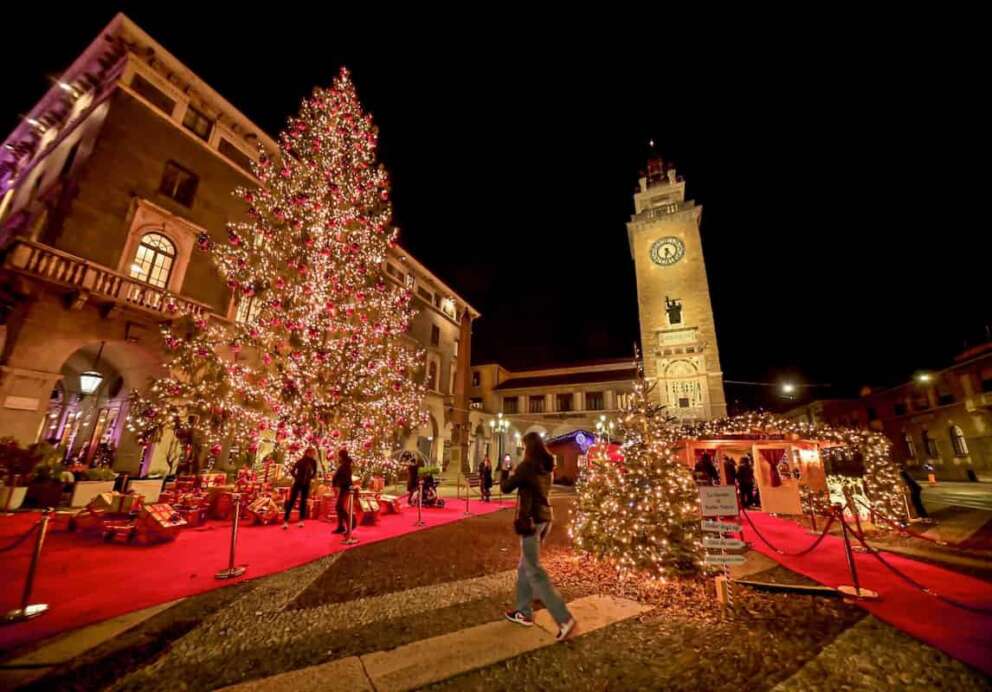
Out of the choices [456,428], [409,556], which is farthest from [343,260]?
[456,428]

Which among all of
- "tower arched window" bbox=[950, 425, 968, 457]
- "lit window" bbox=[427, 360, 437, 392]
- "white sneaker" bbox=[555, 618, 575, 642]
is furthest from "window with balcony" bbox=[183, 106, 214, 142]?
"tower arched window" bbox=[950, 425, 968, 457]

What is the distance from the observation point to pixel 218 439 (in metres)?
11.5

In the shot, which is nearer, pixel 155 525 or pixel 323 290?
pixel 155 525

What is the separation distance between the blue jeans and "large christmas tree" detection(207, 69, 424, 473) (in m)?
9.14

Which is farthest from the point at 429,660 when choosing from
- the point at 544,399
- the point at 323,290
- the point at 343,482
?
the point at 544,399

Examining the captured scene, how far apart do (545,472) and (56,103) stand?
978 inches

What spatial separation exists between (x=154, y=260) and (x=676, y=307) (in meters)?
33.9

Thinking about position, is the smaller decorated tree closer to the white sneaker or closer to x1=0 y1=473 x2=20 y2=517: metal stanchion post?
x1=0 y1=473 x2=20 y2=517: metal stanchion post

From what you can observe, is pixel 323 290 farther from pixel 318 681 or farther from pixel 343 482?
pixel 318 681

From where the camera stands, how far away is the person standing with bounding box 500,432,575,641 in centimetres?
361

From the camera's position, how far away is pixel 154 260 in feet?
42.5

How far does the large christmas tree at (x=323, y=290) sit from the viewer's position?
11297mm

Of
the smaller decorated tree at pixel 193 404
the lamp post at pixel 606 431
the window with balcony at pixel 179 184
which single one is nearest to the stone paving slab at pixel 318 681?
the lamp post at pixel 606 431

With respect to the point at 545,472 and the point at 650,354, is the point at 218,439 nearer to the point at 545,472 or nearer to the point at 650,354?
the point at 545,472
